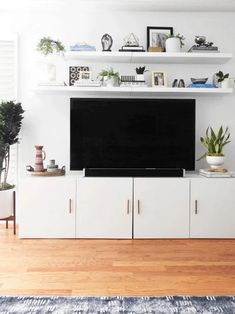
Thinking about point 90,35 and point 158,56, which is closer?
point 158,56

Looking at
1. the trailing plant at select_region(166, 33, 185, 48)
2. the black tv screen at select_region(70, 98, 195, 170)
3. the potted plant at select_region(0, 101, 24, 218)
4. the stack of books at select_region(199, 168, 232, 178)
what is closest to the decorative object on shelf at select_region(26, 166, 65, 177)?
the black tv screen at select_region(70, 98, 195, 170)

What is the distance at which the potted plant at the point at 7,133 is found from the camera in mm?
3184

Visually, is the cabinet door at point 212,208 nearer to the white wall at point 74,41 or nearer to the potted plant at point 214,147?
the potted plant at point 214,147

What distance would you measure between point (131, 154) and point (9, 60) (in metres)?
1.68

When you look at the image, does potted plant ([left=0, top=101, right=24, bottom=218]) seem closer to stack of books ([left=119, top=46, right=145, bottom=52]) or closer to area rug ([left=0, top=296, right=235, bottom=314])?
stack of books ([left=119, top=46, right=145, bottom=52])

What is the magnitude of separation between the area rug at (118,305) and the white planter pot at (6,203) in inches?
53.6

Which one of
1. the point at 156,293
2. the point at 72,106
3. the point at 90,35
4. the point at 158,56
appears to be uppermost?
the point at 90,35

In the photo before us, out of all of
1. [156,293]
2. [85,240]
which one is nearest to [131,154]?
[85,240]

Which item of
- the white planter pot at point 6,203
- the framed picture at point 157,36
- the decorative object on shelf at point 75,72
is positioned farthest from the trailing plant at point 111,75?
the white planter pot at point 6,203

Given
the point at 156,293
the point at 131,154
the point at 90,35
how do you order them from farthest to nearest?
the point at 90,35 < the point at 131,154 < the point at 156,293

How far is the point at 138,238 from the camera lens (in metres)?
3.12

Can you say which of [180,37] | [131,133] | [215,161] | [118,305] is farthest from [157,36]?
[118,305]

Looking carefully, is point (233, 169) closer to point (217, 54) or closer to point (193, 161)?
point (193, 161)

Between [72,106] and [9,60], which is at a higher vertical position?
[9,60]
